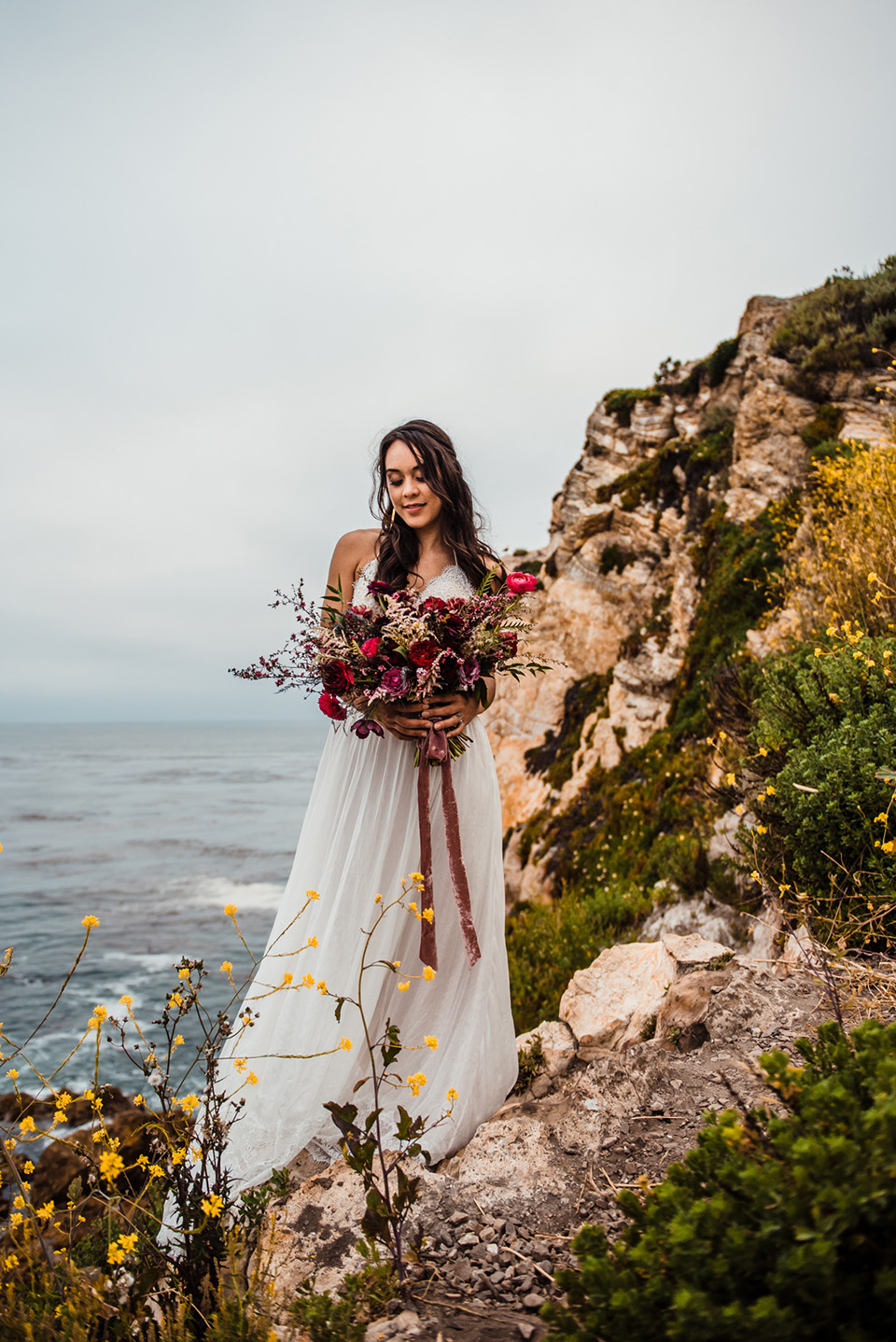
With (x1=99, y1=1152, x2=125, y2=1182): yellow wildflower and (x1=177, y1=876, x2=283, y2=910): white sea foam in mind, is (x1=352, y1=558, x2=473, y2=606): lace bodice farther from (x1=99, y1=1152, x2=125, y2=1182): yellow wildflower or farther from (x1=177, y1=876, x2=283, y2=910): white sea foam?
(x1=177, y1=876, x2=283, y2=910): white sea foam

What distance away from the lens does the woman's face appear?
12.4 feet

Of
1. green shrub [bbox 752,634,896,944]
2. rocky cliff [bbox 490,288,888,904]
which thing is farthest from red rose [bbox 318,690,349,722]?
rocky cliff [bbox 490,288,888,904]

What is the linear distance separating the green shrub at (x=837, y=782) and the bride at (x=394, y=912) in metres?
1.65

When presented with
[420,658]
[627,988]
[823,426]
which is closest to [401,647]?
[420,658]

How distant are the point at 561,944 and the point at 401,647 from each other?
5.02 meters

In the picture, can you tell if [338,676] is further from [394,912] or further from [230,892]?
[230,892]

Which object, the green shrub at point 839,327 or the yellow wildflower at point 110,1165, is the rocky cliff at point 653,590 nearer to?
the green shrub at point 839,327

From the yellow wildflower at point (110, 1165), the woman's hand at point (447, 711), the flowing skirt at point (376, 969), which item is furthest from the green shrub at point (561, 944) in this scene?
the yellow wildflower at point (110, 1165)

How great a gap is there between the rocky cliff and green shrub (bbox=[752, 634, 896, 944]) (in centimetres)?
237

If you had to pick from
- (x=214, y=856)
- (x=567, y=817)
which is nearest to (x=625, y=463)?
(x=567, y=817)

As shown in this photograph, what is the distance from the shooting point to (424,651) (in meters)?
3.11

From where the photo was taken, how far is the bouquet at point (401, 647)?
3121mm

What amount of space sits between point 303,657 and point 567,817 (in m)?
8.84

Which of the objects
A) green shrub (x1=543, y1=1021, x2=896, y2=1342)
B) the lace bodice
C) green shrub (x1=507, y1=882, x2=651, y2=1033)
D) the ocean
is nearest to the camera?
green shrub (x1=543, y1=1021, x2=896, y2=1342)
